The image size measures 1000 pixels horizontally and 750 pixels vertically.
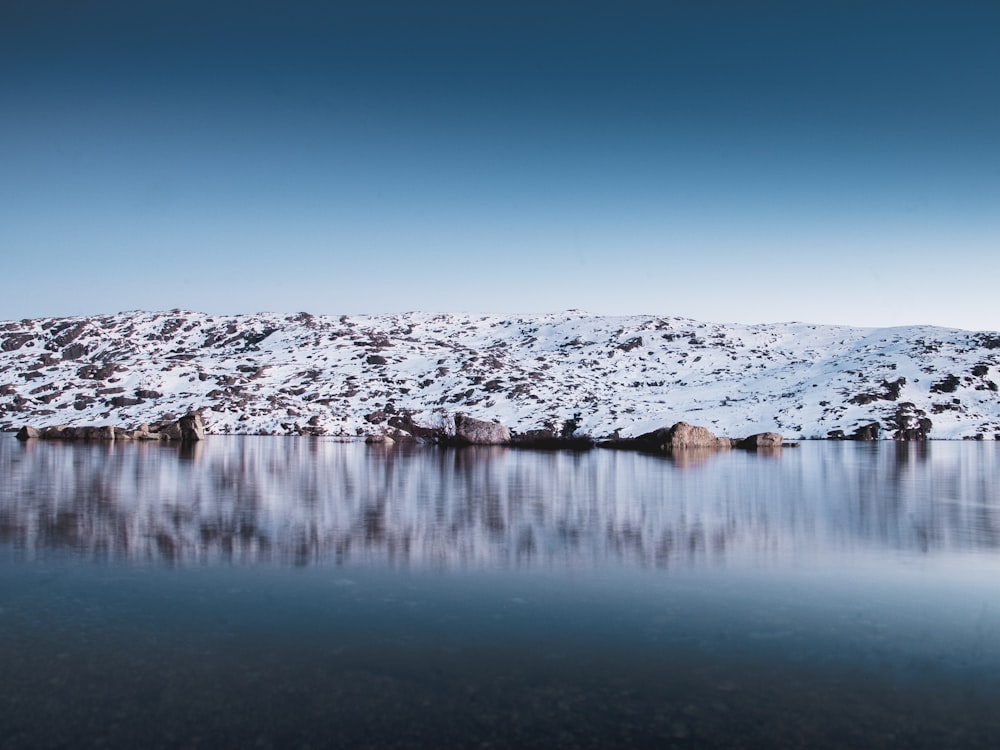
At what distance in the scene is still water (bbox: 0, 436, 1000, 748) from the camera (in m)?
7.88

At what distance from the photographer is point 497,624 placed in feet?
37.4

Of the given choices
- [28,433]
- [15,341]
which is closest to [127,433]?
[28,433]

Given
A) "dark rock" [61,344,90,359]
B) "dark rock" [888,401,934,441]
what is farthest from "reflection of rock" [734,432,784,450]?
"dark rock" [61,344,90,359]

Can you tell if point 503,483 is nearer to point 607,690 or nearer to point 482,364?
point 607,690

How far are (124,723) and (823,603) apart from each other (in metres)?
9.99

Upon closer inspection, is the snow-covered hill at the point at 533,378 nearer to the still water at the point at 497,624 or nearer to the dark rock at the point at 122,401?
the dark rock at the point at 122,401

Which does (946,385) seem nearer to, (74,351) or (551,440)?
(551,440)

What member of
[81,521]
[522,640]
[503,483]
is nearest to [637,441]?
[503,483]

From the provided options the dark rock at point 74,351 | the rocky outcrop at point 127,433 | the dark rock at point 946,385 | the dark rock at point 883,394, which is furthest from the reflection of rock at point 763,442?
the dark rock at point 74,351

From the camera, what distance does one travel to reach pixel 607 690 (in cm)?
876

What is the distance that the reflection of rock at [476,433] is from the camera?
7050 centimetres

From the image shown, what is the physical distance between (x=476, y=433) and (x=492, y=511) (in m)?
47.1

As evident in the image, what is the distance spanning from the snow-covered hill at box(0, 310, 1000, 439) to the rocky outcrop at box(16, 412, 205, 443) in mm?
13535

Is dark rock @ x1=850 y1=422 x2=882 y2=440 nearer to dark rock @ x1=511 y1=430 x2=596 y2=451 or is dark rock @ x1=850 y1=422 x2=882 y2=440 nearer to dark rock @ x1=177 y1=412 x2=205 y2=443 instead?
dark rock @ x1=511 y1=430 x2=596 y2=451
